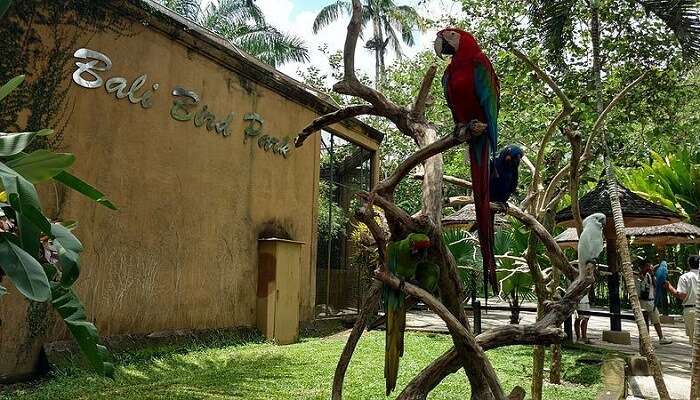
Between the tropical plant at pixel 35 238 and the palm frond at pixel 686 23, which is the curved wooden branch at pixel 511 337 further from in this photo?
the palm frond at pixel 686 23

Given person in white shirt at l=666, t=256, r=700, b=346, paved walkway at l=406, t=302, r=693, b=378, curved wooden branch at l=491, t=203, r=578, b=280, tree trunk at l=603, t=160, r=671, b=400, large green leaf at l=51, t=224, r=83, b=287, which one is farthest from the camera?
paved walkway at l=406, t=302, r=693, b=378

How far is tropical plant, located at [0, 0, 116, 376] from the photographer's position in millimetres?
1952

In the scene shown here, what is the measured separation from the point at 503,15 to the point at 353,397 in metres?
7.90

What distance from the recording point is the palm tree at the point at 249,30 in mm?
21125

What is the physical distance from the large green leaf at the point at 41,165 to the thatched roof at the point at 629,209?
7.18 meters

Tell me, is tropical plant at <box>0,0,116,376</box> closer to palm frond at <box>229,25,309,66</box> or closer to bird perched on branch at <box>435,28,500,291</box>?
bird perched on branch at <box>435,28,500,291</box>

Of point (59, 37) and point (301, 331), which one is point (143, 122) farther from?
point (301, 331)

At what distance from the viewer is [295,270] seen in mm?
9820

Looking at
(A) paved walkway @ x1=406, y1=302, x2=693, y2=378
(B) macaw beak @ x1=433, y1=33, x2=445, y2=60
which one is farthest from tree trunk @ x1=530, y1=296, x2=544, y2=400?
(A) paved walkway @ x1=406, y1=302, x2=693, y2=378

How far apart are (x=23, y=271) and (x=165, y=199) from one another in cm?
579

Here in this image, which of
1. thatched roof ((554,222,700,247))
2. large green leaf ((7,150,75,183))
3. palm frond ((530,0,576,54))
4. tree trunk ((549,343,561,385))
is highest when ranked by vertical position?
palm frond ((530,0,576,54))

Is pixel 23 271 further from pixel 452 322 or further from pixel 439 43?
pixel 439 43

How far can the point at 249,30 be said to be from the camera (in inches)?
850

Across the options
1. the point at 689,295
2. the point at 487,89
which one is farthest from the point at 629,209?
the point at 487,89
